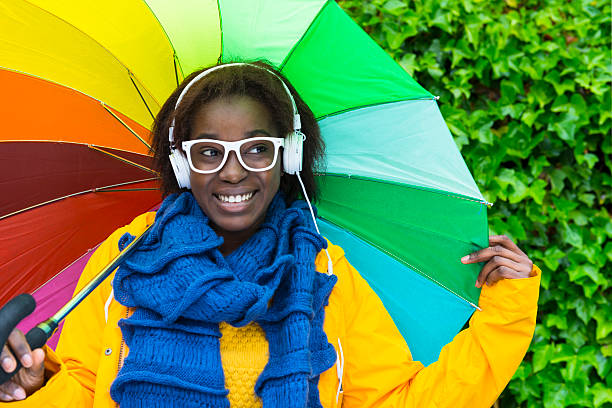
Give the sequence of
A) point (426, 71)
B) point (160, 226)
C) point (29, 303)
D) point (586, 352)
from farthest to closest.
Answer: point (426, 71) → point (586, 352) → point (160, 226) → point (29, 303)

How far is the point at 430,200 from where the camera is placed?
202cm

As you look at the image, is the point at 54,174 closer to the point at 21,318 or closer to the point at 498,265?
the point at 21,318

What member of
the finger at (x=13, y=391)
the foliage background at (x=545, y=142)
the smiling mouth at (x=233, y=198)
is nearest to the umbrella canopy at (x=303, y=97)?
the smiling mouth at (x=233, y=198)

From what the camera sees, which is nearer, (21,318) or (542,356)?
(21,318)

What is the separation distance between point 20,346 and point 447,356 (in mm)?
1228

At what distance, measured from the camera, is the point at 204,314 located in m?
1.68

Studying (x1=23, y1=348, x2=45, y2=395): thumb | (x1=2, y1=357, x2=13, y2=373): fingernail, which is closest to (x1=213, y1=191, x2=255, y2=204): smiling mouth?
(x1=23, y1=348, x2=45, y2=395): thumb

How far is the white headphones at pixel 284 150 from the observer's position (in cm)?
191

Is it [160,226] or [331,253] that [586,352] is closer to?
[331,253]

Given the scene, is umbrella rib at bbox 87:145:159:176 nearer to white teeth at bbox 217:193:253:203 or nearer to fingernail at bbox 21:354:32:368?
white teeth at bbox 217:193:253:203

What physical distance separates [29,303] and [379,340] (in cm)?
110

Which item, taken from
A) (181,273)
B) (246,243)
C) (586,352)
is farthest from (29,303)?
(586,352)

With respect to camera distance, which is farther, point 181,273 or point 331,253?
point 331,253

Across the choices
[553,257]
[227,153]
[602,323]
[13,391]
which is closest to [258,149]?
[227,153]
